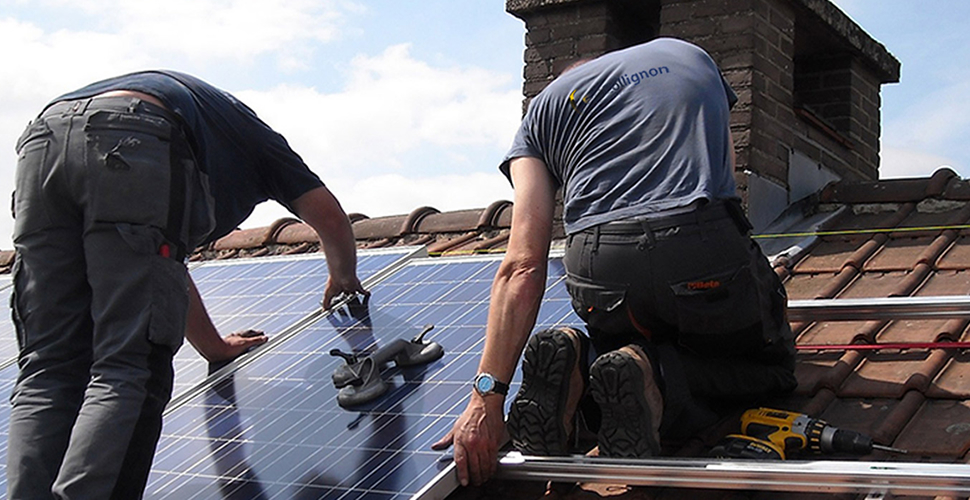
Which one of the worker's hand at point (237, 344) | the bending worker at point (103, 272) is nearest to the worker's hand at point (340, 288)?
the worker's hand at point (237, 344)

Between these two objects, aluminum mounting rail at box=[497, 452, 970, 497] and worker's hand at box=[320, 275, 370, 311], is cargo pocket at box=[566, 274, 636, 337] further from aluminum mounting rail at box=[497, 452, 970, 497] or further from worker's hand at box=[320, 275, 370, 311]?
worker's hand at box=[320, 275, 370, 311]

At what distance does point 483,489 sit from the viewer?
3068mm

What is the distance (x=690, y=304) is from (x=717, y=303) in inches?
3.1

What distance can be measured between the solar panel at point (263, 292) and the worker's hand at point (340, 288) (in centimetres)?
11

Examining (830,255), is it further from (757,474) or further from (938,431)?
(757,474)

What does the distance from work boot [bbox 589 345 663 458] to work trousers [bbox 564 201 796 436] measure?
10 centimetres

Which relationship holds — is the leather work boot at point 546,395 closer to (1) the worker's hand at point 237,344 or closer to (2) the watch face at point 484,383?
(2) the watch face at point 484,383

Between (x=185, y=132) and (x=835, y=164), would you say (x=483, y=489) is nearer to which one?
(x=185, y=132)

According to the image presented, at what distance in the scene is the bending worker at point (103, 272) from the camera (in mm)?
2895

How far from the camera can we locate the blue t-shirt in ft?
10.8

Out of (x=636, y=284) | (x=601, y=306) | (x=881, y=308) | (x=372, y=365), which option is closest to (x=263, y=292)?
(x=372, y=365)

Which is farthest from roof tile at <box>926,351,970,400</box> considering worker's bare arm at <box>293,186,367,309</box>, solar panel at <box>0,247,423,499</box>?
solar panel at <box>0,247,423,499</box>

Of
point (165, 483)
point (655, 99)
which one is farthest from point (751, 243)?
point (165, 483)

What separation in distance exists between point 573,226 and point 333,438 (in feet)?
3.28
